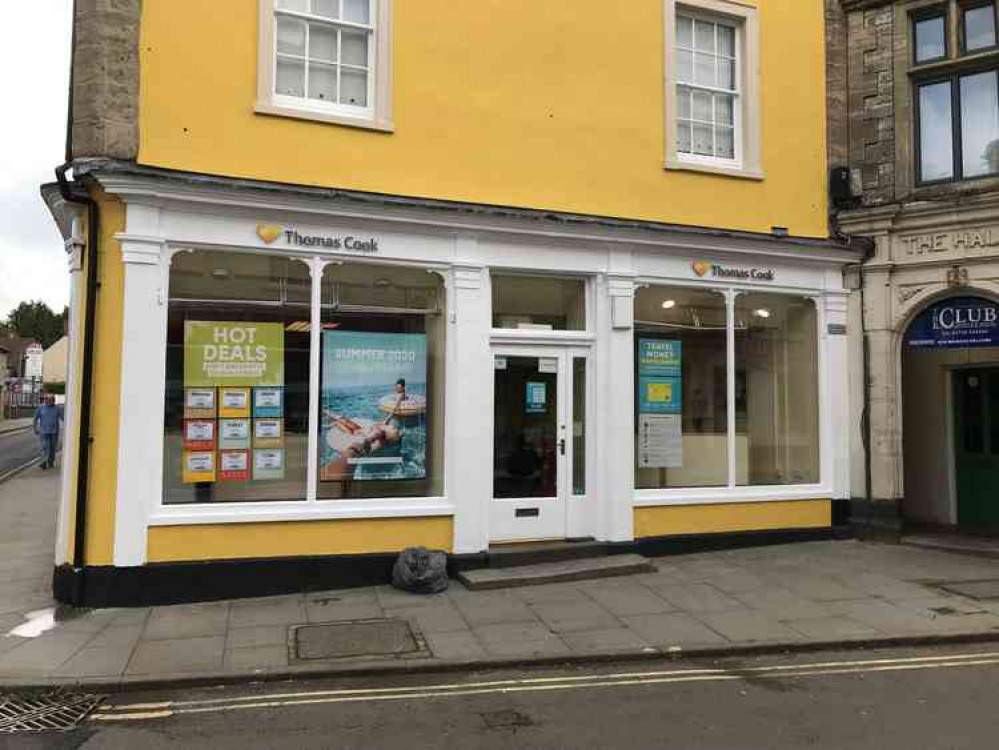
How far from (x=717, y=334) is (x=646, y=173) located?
222cm

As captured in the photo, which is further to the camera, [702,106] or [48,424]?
[48,424]

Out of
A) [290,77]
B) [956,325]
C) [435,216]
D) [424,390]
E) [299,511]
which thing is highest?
[290,77]

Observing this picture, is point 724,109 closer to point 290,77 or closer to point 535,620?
point 290,77

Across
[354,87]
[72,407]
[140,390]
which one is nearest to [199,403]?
[140,390]

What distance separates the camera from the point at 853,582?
8375 mm

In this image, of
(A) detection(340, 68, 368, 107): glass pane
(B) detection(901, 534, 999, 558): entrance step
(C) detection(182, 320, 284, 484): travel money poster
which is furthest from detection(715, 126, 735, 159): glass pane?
(C) detection(182, 320, 284, 484): travel money poster

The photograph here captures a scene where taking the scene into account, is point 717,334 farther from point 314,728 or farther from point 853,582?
point 314,728

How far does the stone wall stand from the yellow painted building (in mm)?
27

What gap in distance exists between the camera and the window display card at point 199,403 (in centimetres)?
782

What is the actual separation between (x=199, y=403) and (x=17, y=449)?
24.6 m

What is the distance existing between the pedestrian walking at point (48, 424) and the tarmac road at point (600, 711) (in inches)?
614

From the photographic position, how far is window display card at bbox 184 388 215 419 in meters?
7.82

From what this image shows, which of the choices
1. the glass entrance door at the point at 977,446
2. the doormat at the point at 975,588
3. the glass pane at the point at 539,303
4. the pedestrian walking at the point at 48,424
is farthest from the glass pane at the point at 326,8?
the pedestrian walking at the point at 48,424

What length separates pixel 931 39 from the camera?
10758mm
